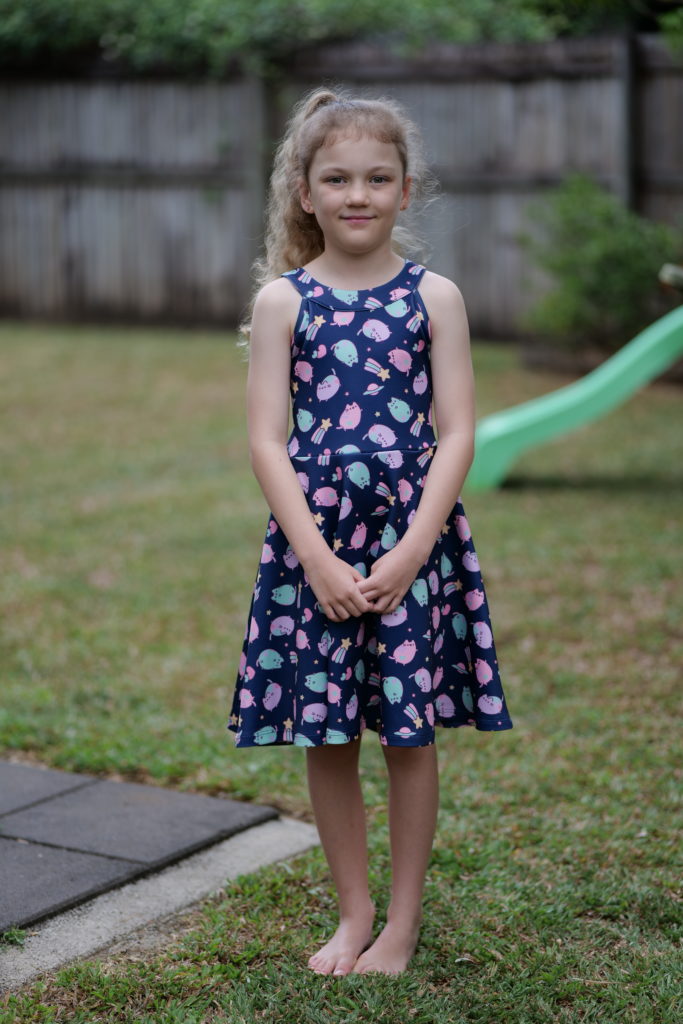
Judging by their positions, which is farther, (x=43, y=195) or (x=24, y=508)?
(x=43, y=195)

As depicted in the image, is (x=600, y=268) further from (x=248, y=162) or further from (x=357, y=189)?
(x=357, y=189)

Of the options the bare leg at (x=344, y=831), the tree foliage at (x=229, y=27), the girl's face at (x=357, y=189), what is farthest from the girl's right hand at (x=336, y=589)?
the tree foliage at (x=229, y=27)

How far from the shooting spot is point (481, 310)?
1111 cm

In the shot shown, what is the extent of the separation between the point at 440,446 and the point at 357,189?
0.47 m

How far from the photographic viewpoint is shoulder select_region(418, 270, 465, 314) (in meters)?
2.37

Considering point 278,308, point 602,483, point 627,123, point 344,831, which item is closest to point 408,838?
point 344,831

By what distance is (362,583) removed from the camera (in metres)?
2.25

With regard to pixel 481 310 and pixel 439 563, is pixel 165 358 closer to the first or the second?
pixel 481 310

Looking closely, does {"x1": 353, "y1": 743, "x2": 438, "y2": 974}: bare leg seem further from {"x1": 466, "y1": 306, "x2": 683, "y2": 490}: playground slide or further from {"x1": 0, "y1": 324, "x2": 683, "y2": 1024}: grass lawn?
{"x1": 466, "y1": 306, "x2": 683, "y2": 490}: playground slide

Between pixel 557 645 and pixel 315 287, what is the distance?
2.25 meters

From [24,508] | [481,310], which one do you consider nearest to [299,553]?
[24,508]

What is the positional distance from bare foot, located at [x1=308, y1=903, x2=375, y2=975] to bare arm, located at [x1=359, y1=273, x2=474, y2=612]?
614 mm

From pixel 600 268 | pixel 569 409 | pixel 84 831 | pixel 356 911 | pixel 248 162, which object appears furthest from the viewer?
pixel 248 162

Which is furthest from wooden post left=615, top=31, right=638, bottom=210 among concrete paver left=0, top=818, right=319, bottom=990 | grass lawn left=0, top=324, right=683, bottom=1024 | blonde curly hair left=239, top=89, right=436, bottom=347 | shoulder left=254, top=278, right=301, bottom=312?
shoulder left=254, top=278, right=301, bottom=312
